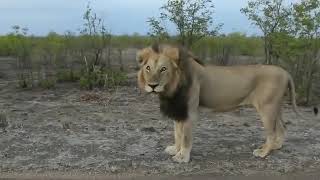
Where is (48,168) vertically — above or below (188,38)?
below

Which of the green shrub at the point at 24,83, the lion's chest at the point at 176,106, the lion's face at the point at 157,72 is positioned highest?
the lion's face at the point at 157,72

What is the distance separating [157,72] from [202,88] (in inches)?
39.1

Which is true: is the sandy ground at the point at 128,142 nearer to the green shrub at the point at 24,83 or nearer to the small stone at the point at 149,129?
the small stone at the point at 149,129

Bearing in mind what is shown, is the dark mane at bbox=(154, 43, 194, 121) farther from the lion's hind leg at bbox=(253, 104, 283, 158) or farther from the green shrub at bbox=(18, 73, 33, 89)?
the green shrub at bbox=(18, 73, 33, 89)

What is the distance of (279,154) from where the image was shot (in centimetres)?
853

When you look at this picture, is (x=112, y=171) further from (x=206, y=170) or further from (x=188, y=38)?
(x=188, y=38)

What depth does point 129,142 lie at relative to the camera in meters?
9.00

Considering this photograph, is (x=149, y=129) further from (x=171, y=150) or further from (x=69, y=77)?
(x=69, y=77)

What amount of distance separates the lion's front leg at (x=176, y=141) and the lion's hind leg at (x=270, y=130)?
109 cm

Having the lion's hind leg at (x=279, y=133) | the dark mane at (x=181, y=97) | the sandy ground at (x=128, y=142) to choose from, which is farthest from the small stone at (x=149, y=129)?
the lion's hind leg at (x=279, y=133)

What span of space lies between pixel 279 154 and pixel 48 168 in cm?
324

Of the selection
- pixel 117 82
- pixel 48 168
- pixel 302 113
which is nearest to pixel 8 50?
pixel 117 82

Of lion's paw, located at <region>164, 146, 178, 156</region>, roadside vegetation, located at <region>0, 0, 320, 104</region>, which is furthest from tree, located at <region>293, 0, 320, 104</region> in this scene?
lion's paw, located at <region>164, 146, 178, 156</region>

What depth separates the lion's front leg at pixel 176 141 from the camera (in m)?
8.22
